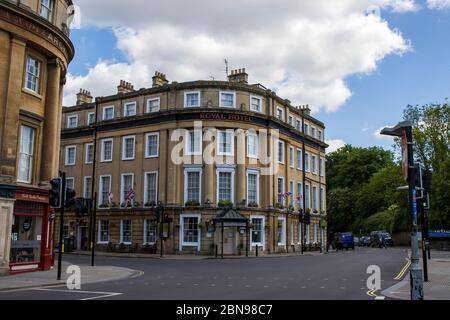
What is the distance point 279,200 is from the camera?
47938mm

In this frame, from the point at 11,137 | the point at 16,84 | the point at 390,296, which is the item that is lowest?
the point at 390,296

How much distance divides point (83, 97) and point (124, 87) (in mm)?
7134

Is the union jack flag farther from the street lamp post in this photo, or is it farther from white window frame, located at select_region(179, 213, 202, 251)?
the street lamp post

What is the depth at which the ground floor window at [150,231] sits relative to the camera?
4431cm

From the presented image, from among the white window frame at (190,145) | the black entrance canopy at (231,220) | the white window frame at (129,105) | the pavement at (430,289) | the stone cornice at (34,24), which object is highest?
the white window frame at (129,105)

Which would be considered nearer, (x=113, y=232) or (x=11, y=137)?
(x=11, y=137)

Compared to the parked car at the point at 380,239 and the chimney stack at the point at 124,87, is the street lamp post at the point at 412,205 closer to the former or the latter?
the chimney stack at the point at 124,87

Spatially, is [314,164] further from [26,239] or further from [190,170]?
[26,239]

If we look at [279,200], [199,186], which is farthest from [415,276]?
[279,200]

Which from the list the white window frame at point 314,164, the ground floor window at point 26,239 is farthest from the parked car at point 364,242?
the ground floor window at point 26,239

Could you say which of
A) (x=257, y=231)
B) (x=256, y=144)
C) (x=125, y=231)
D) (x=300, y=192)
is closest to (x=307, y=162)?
(x=300, y=192)

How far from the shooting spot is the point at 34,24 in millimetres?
22750

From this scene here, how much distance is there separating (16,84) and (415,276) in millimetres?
18217

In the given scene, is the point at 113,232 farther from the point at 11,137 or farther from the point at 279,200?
the point at 11,137
